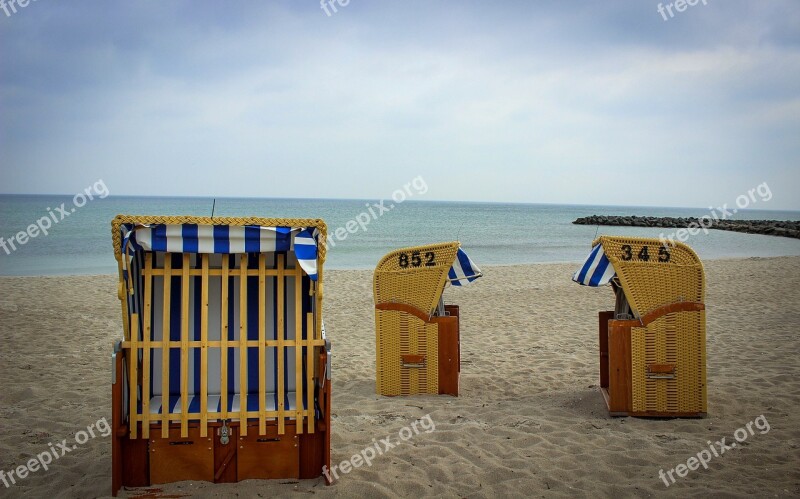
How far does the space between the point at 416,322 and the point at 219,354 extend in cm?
257

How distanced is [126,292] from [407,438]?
277cm

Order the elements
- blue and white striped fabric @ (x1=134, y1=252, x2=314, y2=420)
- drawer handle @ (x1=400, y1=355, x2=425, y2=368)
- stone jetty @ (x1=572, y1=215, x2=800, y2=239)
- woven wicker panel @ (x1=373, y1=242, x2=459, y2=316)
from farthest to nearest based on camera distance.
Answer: stone jetty @ (x1=572, y1=215, x2=800, y2=239), drawer handle @ (x1=400, y1=355, x2=425, y2=368), woven wicker panel @ (x1=373, y1=242, x2=459, y2=316), blue and white striped fabric @ (x1=134, y1=252, x2=314, y2=420)

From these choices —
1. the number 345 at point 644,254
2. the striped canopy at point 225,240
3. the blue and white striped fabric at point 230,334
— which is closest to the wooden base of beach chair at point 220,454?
the blue and white striped fabric at point 230,334

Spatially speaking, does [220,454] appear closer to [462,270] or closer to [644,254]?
[462,270]

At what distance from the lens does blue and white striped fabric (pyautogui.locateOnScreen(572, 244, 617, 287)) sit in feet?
18.9

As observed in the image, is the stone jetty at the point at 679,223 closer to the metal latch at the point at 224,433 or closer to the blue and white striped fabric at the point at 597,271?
the blue and white striped fabric at the point at 597,271

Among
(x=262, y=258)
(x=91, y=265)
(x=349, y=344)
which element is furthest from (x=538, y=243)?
(x=262, y=258)

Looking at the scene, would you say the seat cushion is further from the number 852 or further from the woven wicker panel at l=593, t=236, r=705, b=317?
the woven wicker panel at l=593, t=236, r=705, b=317

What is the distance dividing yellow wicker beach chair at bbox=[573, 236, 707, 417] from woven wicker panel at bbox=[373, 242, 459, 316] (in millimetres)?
1501

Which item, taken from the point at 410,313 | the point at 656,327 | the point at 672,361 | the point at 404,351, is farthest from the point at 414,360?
the point at 672,361

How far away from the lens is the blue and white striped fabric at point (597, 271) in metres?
5.76

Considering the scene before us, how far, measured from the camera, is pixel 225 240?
4.08 meters

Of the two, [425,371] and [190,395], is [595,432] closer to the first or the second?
[425,371]

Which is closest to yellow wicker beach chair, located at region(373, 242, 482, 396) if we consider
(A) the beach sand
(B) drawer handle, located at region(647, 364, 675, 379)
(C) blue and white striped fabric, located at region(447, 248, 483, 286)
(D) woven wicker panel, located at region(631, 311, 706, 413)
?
(C) blue and white striped fabric, located at region(447, 248, 483, 286)
